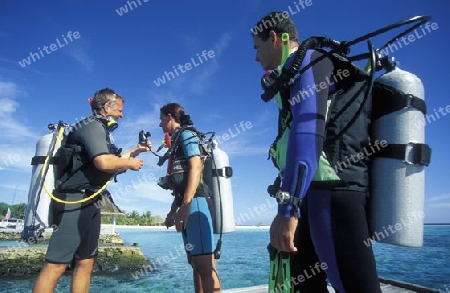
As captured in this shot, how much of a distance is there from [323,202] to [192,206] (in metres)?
2.07

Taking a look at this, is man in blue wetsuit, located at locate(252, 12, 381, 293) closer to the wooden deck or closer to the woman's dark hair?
the woman's dark hair

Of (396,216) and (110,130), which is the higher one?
(110,130)

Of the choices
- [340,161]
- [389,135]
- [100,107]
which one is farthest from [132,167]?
[389,135]

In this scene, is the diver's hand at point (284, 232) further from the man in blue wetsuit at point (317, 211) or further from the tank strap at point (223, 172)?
the tank strap at point (223, 172)

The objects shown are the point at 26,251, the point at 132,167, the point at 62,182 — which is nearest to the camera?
the point at 62,182

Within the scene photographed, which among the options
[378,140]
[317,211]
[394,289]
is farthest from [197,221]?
[394,289]

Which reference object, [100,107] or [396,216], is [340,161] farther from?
[100,107]

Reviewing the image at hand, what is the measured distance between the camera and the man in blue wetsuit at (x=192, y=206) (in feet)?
10.3

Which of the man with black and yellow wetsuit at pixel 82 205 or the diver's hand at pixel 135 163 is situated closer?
the man with black and yellow wetsuit at pixel 82 205

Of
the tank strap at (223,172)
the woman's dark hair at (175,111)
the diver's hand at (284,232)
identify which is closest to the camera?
the diver's hand at (284,232)

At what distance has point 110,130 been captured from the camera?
12.1ft

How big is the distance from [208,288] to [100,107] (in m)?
2.78

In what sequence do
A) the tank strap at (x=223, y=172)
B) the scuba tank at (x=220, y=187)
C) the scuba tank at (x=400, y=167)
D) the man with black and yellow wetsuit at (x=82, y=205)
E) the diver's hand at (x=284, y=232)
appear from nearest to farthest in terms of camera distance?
the diver's hand at (x=284, y=232) → the scuba tank at (x=400, y=167) → the man with black and yellow wetsuit at (x=82, y=205) → the scuba tank at (x=220, y=187) → the tank strap at (x=223, y=172)

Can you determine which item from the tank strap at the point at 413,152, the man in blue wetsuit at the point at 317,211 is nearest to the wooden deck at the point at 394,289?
the man in blue wetsuit at the point at 317,211
